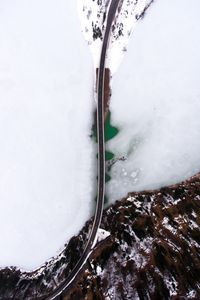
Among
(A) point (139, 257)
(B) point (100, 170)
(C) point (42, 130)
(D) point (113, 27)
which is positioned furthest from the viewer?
(D) point (113, 27)

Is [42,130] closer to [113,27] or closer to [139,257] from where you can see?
[113,27]

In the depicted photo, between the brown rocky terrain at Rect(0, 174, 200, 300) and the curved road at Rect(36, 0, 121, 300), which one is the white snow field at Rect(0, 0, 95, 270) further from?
the brown rocky terrain at Rect(0, 174, 200, 300)

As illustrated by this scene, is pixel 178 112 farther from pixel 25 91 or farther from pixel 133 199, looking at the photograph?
pixel 25 91

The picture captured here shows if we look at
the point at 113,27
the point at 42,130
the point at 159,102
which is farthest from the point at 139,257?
the point at 113,27

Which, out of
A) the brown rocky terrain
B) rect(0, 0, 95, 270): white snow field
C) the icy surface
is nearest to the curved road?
the icy surface

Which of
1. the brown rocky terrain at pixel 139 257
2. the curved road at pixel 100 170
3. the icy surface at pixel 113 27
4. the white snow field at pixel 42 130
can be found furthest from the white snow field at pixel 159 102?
the white snow field at pixel 42 130
